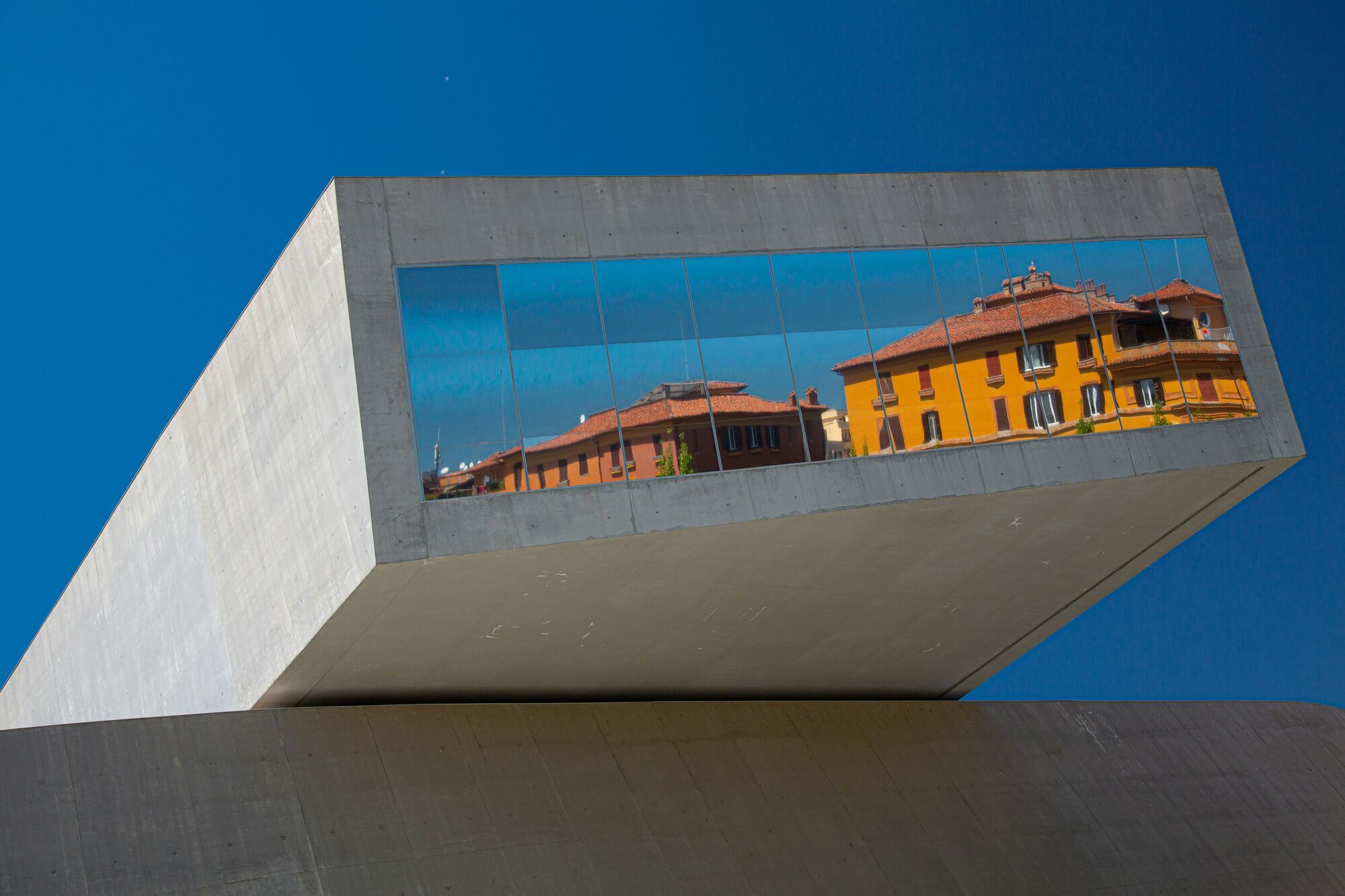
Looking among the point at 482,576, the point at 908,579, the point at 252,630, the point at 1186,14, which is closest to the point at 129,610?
the point at 252,630

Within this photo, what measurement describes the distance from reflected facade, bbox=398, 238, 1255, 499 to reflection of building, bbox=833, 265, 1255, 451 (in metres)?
0.03

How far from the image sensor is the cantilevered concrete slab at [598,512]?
15.0 m

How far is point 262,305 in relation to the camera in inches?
659

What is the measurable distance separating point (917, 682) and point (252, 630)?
1162cm

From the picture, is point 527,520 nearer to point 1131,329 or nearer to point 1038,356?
point 1038,356

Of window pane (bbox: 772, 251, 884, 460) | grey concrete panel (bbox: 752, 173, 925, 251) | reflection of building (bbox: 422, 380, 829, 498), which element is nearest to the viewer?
reflection of building (bbox: 422, 380, 829, 498)

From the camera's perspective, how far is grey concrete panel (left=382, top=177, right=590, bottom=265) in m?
15.3

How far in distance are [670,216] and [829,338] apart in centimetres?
245

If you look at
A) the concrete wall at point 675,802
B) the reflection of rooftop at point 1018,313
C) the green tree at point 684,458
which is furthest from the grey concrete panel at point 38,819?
the reflection of rooftop at point 1018,313

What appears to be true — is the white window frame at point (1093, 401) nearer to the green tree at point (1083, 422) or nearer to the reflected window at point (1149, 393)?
the green tree at point (1083, 422)

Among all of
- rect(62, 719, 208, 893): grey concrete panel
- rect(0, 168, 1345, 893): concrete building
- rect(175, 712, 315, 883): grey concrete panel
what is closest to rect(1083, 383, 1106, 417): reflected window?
rect(0, 168, 1345, 893): concrete building

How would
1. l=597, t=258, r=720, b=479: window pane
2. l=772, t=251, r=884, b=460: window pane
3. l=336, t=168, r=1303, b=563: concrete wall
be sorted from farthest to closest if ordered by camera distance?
l=772, t=251, r=884, b=460: window pane → l=597, t=258, r=720, b=479: window pane → l=336, t=168, r=1303, b=563: concrete wall

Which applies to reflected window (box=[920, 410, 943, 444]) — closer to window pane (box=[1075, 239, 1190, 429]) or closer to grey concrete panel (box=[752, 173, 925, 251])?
grey concrete panel (box=[752, 173, 925, 251])

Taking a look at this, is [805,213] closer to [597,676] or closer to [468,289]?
[468,289]
